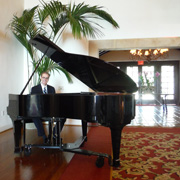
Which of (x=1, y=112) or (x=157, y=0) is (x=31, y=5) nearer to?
(x=1, y=112)

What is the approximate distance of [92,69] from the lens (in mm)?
2107

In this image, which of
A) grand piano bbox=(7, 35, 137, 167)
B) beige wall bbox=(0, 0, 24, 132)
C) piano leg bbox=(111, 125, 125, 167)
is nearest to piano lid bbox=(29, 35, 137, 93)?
grand piano bbox=(7, 35, 137, 167)

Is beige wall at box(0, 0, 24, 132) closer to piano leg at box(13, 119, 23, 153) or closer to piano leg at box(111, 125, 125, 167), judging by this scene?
piano leg at box(13, 119, 23, 153)

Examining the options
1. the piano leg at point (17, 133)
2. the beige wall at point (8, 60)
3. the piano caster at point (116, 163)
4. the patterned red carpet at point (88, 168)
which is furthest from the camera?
the beige wall at point (8, 60)

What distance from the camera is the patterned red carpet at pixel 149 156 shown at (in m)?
1.76

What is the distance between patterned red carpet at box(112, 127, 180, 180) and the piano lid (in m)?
0.85

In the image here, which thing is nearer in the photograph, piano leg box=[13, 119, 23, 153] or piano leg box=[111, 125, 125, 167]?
piano leg box=[111, 125, 125, 167]

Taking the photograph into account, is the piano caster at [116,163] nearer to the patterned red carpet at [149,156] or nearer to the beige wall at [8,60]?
the patterned red carpet at [149,156]

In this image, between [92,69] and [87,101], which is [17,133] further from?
[92,69]

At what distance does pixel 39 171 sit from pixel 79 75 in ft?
4.05

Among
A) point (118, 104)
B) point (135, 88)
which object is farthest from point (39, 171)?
point (135, 88)

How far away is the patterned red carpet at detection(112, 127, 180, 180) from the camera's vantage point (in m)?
1.76

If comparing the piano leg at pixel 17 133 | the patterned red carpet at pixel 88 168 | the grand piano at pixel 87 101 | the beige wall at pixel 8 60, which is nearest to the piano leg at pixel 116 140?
the grand piano at pixel 87 101

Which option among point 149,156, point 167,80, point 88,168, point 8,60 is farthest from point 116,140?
point 167,80
